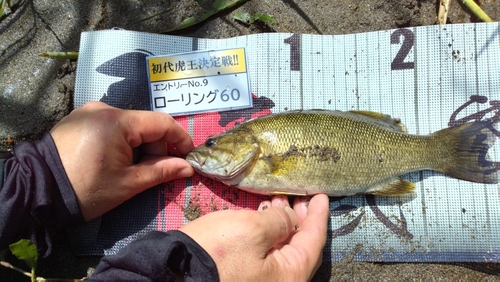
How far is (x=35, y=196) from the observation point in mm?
2287

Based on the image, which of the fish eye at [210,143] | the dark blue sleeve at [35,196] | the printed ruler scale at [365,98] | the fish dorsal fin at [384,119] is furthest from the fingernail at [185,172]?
the fish dorsal fin at [384,119]

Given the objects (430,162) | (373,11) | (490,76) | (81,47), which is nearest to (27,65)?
(81,47)

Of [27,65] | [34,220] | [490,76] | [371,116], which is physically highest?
[27,65]

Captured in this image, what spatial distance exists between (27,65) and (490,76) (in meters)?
3.66

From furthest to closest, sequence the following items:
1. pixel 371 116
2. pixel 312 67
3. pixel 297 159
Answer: pixel 312 67 → pixel 371 116 → pixel 297 159

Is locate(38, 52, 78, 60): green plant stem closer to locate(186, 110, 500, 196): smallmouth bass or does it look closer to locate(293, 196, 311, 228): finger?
locate(186, 110, 500, 196): smallmouth bass

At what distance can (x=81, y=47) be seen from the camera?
3.04 m

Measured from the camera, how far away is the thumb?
2.12 meters

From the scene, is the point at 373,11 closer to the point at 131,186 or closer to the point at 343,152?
the point at 343,152

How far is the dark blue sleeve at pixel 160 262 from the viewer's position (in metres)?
1.86

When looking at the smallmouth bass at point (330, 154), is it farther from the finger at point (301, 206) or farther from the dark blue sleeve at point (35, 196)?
the dark blue sleeve at point (35, 196)

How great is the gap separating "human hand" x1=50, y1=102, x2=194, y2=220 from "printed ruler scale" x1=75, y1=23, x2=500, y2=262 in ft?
0.89

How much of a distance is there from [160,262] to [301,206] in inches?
47.2

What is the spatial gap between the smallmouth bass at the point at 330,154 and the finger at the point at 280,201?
0.10m
